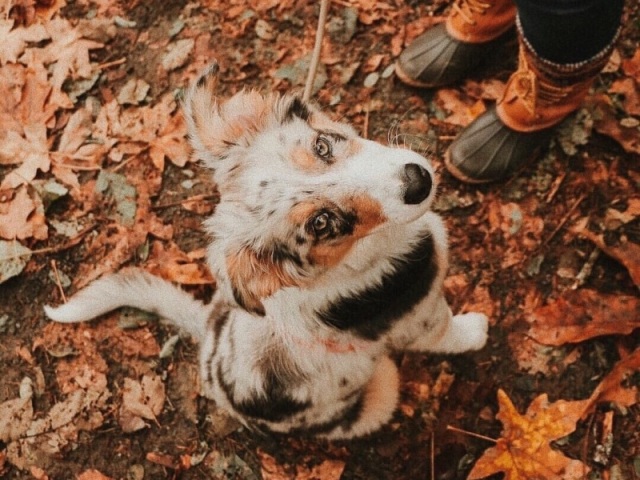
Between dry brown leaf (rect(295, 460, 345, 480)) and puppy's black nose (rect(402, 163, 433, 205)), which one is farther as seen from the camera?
A: dry brown leaf (rect(295, 460, 345, 480))

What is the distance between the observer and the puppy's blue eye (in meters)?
2.25

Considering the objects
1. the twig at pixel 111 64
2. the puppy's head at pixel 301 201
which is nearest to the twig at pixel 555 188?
the puppy's head at pixel 301 201

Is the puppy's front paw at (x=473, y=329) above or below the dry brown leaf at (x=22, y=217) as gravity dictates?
below

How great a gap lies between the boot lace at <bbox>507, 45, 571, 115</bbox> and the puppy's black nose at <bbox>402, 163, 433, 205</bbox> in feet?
3.30

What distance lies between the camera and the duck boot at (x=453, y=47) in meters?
3.22

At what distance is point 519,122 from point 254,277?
1795 mm

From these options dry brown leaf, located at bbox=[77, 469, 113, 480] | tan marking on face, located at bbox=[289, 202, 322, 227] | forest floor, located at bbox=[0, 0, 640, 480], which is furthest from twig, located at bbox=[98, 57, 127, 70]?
dry brown leaf, located at bbox=[77, 469, 113, 480]

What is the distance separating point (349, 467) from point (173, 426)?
1.04 meters

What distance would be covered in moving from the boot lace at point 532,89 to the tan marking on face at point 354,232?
1.22m

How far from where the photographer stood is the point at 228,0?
399 cm

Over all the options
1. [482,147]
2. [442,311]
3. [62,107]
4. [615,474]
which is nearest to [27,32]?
[62,107]

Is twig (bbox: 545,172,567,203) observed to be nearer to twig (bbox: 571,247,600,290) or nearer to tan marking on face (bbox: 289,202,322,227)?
twig (bbox: 571,247,600,290)

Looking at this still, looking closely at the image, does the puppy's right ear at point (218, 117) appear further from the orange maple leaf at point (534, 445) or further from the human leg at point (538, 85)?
the orange maple leaf at point (534, 445)

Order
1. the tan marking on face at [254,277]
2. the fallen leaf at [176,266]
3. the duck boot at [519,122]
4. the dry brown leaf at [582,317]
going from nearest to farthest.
A: the tan marking on face at [254,277] → the duck boot at [519,122] → the dry brown leaf at [582,317] → the fallen leaf at [176,266]
